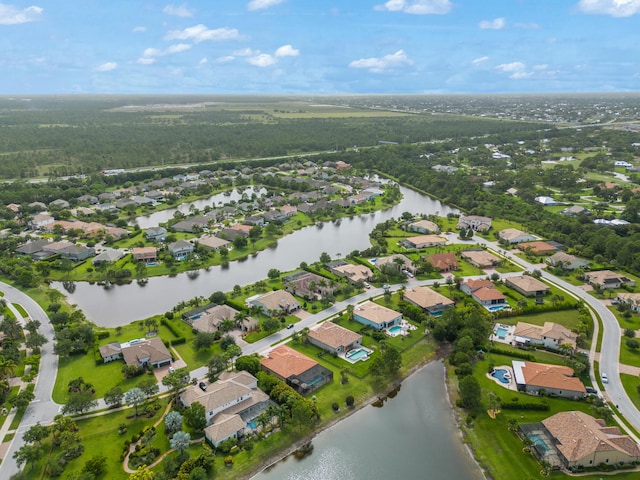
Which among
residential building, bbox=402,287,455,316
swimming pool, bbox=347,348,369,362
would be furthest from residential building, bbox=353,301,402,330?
swimming pool, bbox=347,348,369,362

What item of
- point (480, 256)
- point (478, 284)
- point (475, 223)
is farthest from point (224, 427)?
point (475, 223)

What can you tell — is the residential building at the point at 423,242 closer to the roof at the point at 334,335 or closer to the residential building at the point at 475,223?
the residential building at the point at 475,223

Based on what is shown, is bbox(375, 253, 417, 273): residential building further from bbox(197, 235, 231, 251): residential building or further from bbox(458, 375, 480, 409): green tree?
bbox(197, 235, 231, 251): residential building

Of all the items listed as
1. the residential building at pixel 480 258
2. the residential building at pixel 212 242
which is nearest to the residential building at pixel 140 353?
the residential building at pixel 212 242

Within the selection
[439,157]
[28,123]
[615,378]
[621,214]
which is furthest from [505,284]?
[28,123]

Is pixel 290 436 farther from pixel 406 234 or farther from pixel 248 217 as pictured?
pixel 248 217

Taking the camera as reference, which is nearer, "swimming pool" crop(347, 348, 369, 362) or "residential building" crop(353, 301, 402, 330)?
"swimming pool" crop(347, 348, 369, 362)
